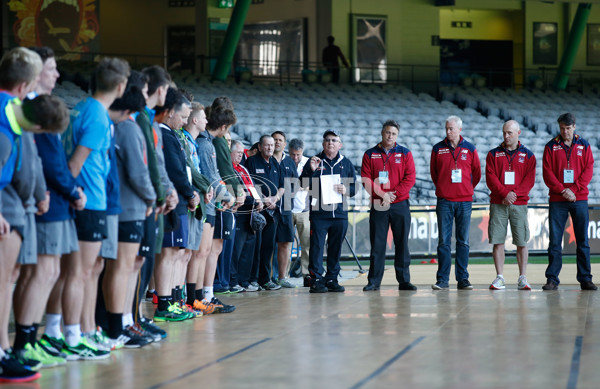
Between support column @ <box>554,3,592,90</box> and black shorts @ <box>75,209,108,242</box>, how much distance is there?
80.2ft

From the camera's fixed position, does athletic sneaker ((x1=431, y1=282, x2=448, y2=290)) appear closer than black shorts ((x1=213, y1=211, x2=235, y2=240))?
No

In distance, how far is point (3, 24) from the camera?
25.6m

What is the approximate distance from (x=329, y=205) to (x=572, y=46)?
63.9 ft

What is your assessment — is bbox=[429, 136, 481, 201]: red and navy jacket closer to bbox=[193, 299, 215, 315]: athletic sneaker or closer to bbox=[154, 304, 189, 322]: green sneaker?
bbox=[193, 299, 215, 315]: athletic sneaker

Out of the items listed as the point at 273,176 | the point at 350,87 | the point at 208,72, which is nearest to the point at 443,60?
the point at 350,87

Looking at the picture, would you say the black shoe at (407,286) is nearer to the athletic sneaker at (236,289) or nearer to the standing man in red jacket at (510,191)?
the standing man in red jacket at (510,191)

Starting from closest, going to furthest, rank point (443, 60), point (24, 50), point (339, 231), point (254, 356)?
point (24, 50) → point (254, 356) → point (339, 231) → point (443, 60)

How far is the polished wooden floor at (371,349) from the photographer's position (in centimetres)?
498

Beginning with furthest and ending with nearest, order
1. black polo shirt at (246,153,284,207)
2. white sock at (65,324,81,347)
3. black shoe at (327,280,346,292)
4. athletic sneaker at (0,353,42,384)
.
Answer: black polo shirt at (246,153,284,207) → black shoe at (327,280,346,292) → white sock at (65,324,81,347) → athletic sneaker at (0,353,42,384)

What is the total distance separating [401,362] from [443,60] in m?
27.1

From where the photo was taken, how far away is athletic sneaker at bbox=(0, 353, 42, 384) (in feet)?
16.3

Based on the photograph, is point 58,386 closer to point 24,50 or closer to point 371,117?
point 24,50

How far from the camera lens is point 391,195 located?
36.1ft

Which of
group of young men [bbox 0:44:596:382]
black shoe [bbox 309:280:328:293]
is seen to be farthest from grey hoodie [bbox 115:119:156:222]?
black shoe [bbox 309:280:328:293]
